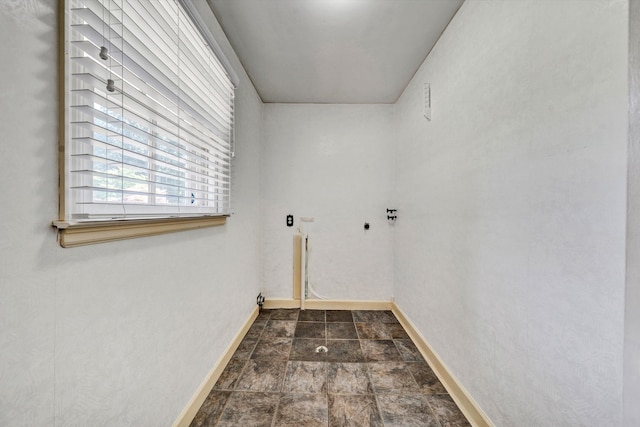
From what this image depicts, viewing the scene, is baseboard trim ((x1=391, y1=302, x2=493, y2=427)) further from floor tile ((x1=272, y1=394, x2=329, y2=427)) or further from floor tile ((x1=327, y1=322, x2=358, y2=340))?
floor tile ((x1=272, y1=394, x2=329, y2=427))

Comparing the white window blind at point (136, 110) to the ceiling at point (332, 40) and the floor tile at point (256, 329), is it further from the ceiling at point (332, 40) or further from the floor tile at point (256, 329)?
the floor tile at point (256, 329)

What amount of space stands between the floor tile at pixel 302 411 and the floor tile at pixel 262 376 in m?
0.13

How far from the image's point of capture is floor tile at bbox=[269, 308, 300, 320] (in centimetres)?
248

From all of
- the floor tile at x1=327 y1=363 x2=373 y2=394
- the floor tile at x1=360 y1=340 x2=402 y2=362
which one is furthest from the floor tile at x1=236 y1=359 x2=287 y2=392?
the floor tile at x1=360 y1=340 x2=402 y2=362

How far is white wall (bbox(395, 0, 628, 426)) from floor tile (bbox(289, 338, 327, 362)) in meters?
0.90

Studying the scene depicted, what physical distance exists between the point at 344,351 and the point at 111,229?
5.86ft

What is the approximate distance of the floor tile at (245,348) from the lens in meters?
1.83

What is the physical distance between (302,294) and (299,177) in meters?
1.33

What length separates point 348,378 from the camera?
1.61m

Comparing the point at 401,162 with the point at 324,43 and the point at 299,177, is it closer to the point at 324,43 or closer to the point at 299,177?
the point at 299,177

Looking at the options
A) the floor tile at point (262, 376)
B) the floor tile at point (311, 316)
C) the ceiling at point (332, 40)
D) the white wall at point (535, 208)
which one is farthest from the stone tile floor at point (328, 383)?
the ceiling at point (332, 40)

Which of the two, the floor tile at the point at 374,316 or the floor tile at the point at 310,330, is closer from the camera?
the floor tile at the point at 310,330

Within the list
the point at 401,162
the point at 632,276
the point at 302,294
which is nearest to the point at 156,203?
the point at 632,276

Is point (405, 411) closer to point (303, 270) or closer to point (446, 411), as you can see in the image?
point (446, 411)
